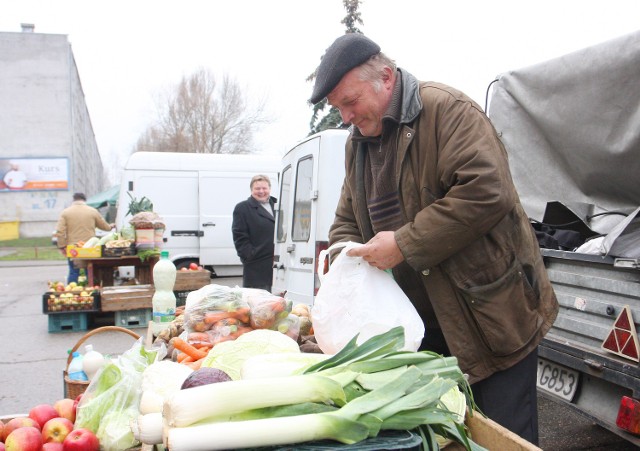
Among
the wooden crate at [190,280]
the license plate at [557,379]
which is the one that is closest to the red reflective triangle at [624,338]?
the license plate at [557,379]

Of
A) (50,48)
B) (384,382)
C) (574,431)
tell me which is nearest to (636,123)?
(574,431)

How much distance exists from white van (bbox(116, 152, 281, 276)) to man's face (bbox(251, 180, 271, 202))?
13.3ft

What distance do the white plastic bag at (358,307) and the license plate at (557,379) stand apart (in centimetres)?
203

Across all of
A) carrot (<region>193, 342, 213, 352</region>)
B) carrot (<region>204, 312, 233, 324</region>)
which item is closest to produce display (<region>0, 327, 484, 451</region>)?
carrot (<region>193, 342, 213, 352</region>)

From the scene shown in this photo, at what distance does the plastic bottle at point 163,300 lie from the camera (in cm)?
359

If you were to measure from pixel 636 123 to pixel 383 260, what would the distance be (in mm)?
2981

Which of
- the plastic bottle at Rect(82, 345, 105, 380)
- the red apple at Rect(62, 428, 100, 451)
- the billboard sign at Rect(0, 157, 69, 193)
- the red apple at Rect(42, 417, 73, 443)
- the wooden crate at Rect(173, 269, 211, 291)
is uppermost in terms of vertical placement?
the billboard sign at Rect(0, 157, 69, 193)

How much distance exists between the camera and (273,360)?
1.62 m

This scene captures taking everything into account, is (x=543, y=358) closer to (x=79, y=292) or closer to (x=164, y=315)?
(x=164, y=315)

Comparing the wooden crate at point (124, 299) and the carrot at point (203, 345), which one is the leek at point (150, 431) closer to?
the carrot at point (203, 345)

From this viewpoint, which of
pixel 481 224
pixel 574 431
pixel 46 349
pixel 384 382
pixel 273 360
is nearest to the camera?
pixel 384 382

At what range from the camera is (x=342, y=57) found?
2.14m

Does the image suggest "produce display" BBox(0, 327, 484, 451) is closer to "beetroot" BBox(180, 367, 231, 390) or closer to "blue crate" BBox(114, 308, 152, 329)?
"beetroot" BBox(180, 367, 231, 390)

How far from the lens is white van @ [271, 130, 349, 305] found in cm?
582
